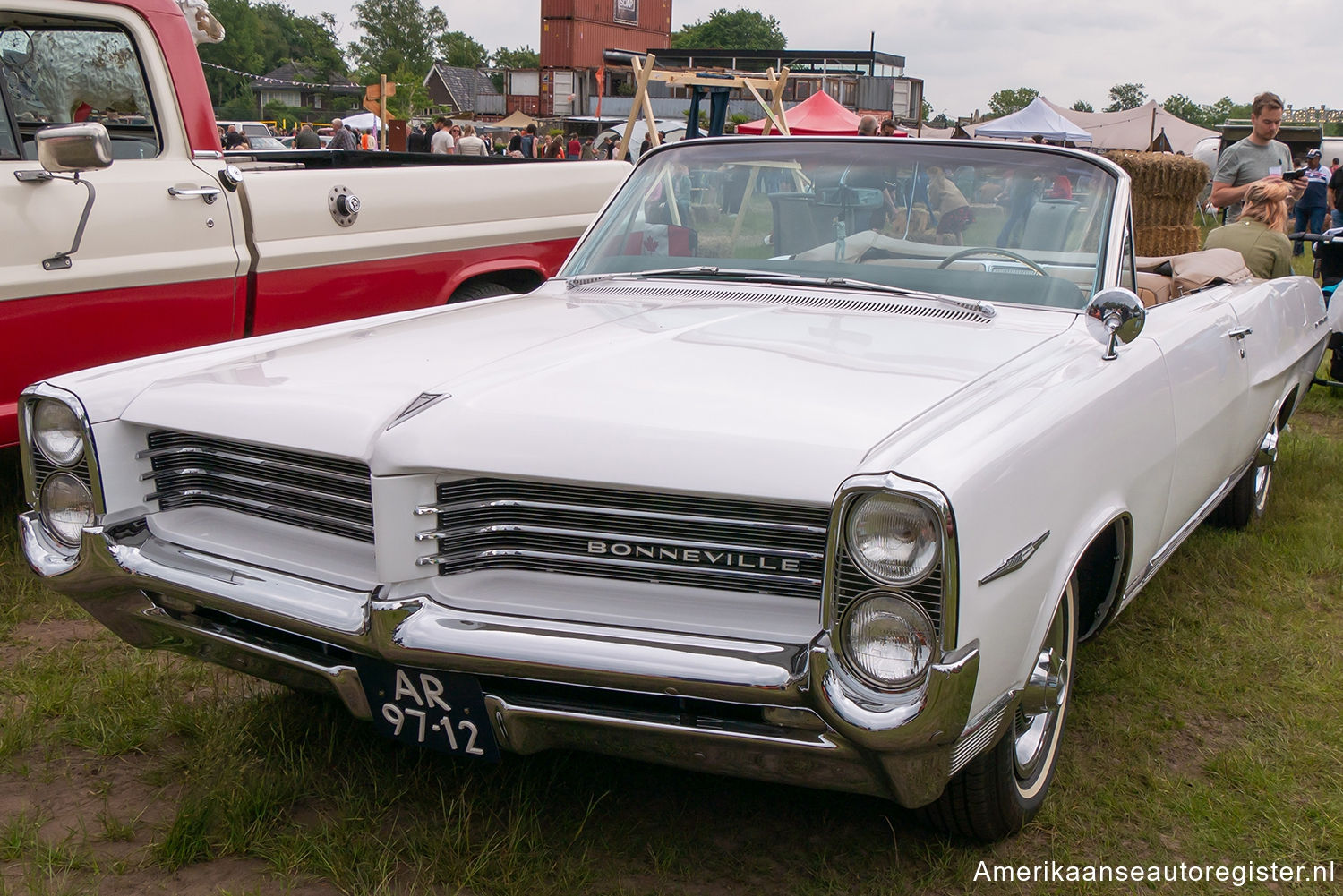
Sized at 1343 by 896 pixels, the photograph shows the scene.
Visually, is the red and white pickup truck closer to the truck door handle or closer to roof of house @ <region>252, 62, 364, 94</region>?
the truck door handle

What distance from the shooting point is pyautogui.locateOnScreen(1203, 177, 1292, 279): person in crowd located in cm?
531

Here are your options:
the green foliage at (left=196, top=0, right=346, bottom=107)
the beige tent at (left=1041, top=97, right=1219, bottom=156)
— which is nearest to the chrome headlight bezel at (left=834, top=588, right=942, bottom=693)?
the beige tent at (left=1041, top=97, right=1219, bottom=156)

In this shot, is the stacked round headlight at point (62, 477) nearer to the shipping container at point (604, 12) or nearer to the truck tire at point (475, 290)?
the truck tire at point (475, 290)

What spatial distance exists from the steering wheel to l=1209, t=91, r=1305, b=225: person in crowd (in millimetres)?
5203

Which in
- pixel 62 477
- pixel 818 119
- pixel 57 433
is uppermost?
pixel 57 433

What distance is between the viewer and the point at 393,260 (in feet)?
16.2

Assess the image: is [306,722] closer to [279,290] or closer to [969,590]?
[969,590]

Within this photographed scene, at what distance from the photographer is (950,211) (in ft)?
10.6

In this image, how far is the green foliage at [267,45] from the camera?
94.2 metres

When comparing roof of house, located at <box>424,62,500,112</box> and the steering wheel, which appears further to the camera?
roof of house, located at <box>424,62,500,112</box>

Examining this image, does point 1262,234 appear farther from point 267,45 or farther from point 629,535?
point 267,45

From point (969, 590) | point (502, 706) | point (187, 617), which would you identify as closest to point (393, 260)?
point (187, 617)

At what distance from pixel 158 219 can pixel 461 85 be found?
92000mm

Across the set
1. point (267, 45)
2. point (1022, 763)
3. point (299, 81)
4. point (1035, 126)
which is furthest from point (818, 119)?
point (267, 45)
